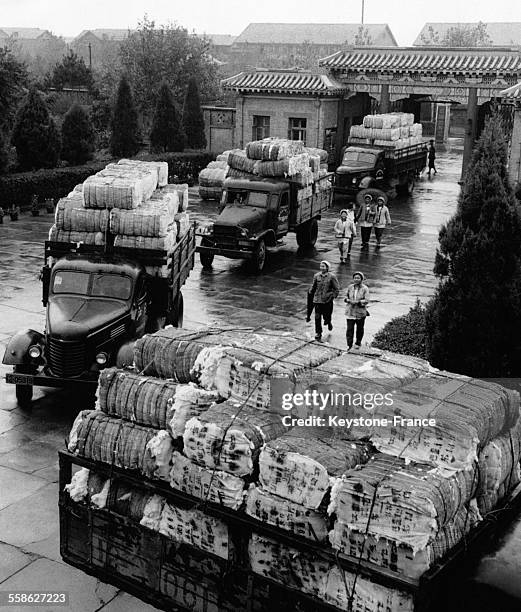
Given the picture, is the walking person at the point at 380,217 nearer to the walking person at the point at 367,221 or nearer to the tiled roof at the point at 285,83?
the walking person at the point at 367,221

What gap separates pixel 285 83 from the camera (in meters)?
39.0

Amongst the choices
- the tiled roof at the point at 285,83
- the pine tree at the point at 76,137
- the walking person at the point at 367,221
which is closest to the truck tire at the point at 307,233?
the walking person at the point at 367,221

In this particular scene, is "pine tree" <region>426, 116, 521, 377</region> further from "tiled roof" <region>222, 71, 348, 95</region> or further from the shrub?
"tiled roof" <region>222, 71, 348, 95</region>

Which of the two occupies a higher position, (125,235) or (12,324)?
(125,235)

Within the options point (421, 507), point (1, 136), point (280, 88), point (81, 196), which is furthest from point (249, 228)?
point (280, 88)

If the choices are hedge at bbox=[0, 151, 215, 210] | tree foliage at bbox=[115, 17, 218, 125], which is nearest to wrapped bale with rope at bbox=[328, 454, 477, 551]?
hedge at bbox=[0, 151, 215, 210]

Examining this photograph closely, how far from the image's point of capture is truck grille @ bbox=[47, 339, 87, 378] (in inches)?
463

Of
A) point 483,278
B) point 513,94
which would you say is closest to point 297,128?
point 513,94

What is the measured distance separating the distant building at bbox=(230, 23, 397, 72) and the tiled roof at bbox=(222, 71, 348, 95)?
257 ft

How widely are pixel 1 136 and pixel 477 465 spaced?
25.0 meters

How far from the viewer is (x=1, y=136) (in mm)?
28203

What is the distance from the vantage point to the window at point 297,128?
39625mm

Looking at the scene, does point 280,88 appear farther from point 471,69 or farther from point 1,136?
point 1,136

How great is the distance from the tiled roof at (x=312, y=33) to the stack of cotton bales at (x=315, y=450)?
116204mm
